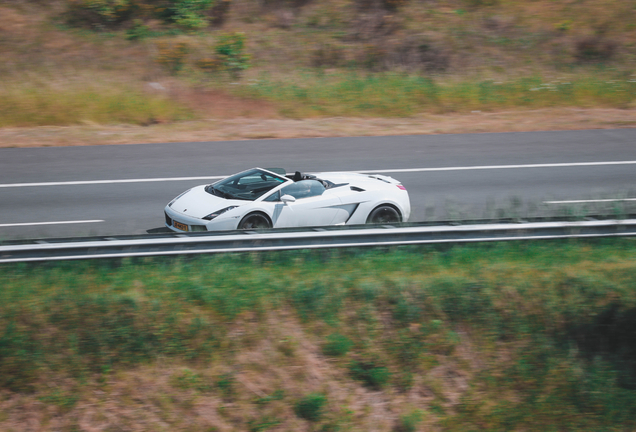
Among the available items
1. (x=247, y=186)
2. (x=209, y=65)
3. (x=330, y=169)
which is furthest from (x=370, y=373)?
(x=209, y=65)

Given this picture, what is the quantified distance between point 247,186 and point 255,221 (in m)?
0.86

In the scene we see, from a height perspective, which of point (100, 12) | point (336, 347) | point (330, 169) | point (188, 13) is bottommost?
point (336, 347)

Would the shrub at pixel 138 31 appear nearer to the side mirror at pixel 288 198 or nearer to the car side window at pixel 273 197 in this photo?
the car side window at pixel 273 197

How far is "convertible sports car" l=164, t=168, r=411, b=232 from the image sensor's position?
869cm

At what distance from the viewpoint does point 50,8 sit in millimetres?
23047

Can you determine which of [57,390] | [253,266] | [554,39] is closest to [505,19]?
[554,39]

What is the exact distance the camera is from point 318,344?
6.79 meters

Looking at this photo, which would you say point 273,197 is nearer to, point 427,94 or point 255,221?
point 255,221

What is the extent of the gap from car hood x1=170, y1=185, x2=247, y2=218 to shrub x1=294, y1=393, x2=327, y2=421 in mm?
3442

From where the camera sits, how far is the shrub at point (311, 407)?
247 inches

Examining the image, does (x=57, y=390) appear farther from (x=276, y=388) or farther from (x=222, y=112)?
(x=222, y=112)

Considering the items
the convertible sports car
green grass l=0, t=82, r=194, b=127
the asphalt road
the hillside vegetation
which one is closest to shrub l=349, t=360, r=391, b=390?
the convertible sports car

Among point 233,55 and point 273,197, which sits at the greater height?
point 233,55

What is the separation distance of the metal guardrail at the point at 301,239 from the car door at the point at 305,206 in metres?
1.13
